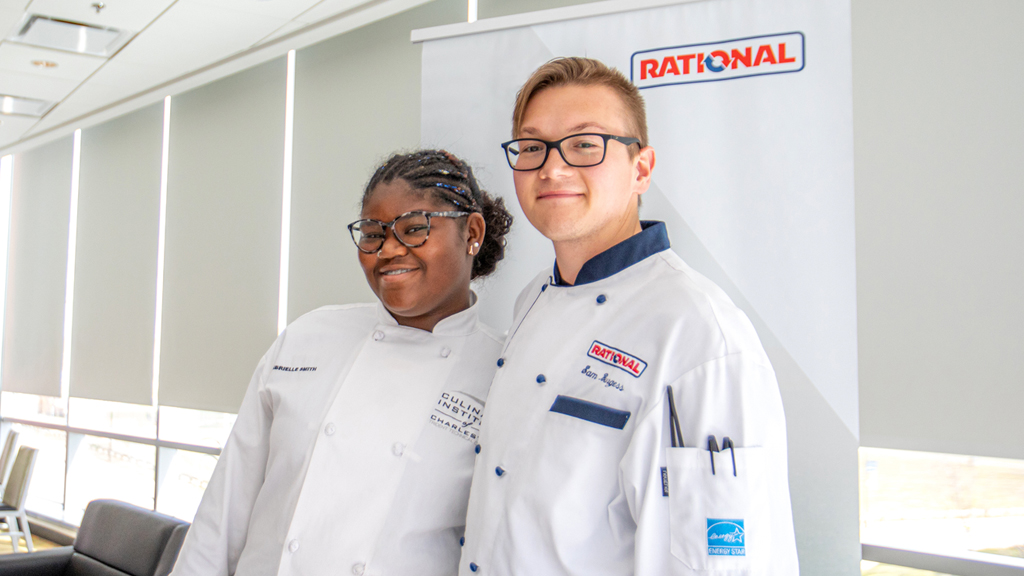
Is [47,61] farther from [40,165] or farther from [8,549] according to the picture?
[8,549]

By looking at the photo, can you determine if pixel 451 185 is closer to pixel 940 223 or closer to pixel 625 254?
pixel 625 254

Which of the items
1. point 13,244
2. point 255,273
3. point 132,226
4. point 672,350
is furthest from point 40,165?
point 672,350

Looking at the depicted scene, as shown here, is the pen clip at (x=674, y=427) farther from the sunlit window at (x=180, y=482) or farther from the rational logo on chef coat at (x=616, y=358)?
the sunlit window at (x=180, y=482)

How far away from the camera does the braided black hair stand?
1.48 m

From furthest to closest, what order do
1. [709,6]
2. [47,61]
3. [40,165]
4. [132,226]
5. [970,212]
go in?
[40,165]
[132,226]
[47,61]
[970,212]
[709,6]

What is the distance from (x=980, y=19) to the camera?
190cm

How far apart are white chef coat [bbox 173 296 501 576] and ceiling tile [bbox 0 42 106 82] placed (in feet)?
10.4

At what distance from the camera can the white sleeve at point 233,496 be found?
1.50 meters

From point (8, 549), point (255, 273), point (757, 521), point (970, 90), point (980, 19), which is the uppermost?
point (980, 19)

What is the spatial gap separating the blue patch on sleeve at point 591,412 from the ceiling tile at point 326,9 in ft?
8.67

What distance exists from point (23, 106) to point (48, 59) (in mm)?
1250

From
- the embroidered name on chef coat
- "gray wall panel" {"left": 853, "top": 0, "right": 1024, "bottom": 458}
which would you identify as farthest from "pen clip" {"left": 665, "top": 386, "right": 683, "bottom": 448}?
"gray wall panel" {"left": 853, "top": 0, "right": 1024, "bottom": 458}

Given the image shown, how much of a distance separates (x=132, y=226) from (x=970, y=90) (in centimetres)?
492

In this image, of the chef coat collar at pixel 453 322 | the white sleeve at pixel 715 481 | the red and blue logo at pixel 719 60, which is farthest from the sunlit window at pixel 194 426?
the white sleeve at pixel 715 481
